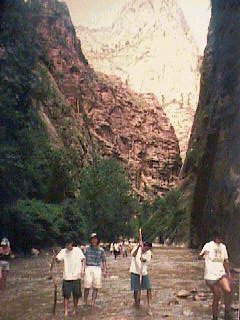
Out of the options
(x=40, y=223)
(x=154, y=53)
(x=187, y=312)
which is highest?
(x=154, y=53)

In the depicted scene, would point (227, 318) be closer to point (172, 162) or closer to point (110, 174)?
point (110, 174)

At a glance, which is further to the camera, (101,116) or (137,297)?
(101,116)

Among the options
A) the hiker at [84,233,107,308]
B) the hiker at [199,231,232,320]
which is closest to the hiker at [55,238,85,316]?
the hiker at [84,233,107,308]

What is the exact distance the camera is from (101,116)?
2252 cm

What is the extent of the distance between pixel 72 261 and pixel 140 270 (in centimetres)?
71

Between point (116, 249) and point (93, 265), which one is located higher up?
point (116, 249)

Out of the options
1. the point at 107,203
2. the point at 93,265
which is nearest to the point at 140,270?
the point at 93,265

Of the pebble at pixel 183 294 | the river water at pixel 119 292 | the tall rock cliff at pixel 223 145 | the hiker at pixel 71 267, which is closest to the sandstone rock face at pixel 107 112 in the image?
the tall rock cliff at pixel 223 145

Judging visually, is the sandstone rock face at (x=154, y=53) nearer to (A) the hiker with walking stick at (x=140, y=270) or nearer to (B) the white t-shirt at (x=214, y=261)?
(A) the hiker with walking stick at (x=140, y=270)

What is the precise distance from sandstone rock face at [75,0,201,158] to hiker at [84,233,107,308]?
2.80 m

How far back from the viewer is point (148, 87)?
24125 mm

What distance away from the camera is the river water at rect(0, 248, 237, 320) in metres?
4.78

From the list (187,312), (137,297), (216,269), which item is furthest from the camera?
(137,297)

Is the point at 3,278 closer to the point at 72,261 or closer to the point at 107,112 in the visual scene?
the point at 72,261
